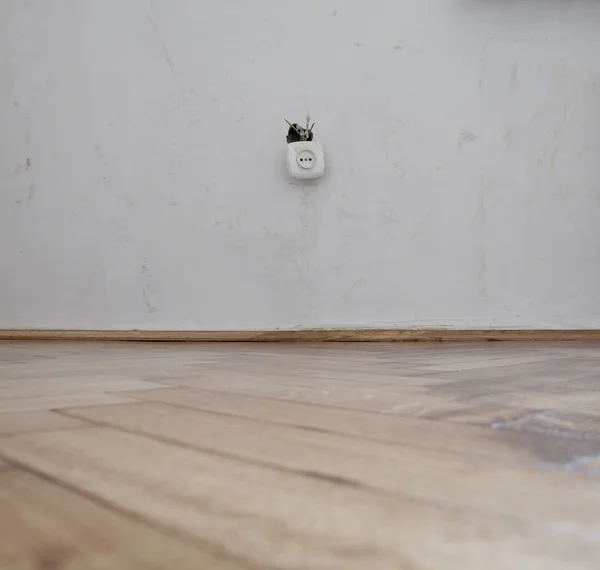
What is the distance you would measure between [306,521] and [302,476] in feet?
0.24

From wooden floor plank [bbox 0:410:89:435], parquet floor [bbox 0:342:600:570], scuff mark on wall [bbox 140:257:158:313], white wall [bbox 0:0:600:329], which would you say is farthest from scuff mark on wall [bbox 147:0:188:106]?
wooden floor plank [bbox 0:410:89:435]

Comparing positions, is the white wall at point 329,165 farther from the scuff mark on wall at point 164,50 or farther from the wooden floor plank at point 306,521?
the wooden floor plank at point 306,521

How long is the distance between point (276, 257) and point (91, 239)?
1.81ft

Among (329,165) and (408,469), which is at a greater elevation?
(329,165)

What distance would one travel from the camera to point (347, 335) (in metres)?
1.75

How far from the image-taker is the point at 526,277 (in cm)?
174

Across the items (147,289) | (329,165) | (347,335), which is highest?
(329,165)

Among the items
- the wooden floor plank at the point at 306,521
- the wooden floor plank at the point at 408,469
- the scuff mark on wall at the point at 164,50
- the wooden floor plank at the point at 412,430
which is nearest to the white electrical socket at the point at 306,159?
the scuff mark on wall at the point at 164,50

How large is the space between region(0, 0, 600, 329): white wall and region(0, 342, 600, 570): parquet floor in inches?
40.2

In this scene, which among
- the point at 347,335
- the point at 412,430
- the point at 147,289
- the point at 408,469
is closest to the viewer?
the point at 408,469

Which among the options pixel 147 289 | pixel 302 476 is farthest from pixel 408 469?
pixel 147 289

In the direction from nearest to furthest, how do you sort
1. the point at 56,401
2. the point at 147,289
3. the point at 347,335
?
the point at 56,401 < the point at 347,335 < the point at 147,289

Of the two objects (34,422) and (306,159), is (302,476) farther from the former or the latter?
(306,159)

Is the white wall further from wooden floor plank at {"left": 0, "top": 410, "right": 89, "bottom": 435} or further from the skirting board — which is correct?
wooden floor plank at {"left": 0, "top": 410, "right": 89, "bottom": 435}
